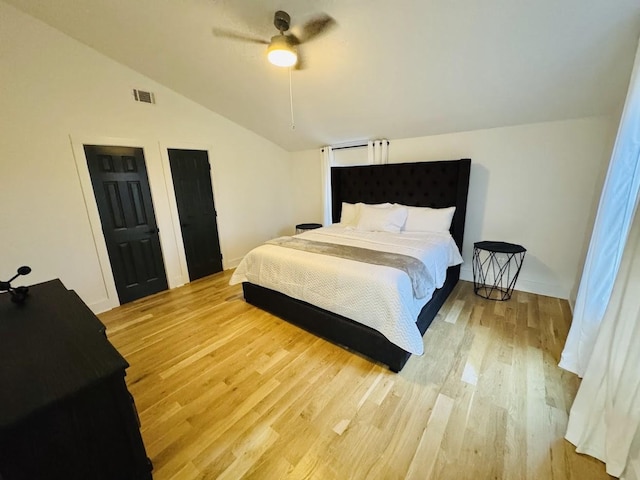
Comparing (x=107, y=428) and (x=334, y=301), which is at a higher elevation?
(x=107, y=428)

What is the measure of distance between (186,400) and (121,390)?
1.04 metres

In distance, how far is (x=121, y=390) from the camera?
87 cm

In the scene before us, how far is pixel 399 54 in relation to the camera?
2.09m

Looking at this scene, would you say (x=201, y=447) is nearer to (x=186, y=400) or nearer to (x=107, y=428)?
(x=186, y=400)

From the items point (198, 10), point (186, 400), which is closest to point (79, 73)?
point (198, 10)

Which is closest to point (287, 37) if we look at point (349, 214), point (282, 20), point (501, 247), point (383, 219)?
point (282, 20)

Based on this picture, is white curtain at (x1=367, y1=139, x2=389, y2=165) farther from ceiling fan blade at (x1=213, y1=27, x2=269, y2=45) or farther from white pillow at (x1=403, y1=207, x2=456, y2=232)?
ceiling fan blade at (x1=213, y1=27, x2=269, y2=45)

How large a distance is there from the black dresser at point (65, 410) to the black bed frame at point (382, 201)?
142 centimetres

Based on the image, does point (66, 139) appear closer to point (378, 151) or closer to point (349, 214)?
point (349, 214)

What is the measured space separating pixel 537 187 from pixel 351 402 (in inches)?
114

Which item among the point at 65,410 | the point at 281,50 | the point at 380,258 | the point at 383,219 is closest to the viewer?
the point at 65,410

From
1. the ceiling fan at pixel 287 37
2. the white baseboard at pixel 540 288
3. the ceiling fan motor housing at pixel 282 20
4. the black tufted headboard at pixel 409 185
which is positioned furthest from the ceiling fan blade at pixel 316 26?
the white baseboard at pixel 540 288

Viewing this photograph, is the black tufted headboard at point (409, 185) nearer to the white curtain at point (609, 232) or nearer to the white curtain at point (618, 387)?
the white curtain at point (609, 232)

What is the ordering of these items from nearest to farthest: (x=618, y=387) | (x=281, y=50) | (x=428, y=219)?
1. (x=618, y=387)
2. (x=281, y=50)
3. (x=428, y=219)
